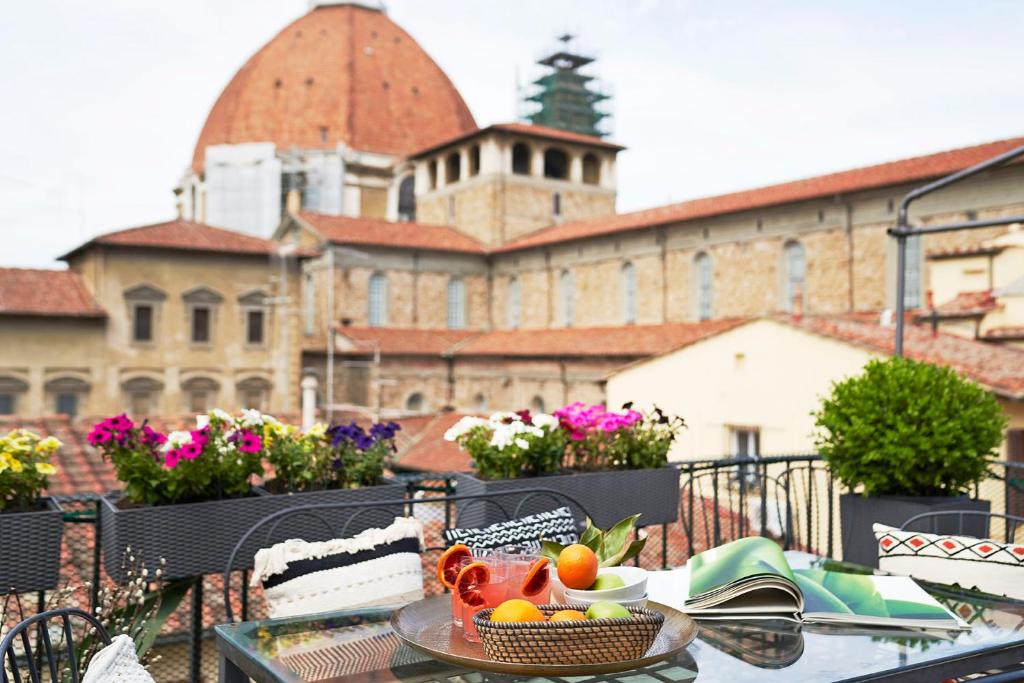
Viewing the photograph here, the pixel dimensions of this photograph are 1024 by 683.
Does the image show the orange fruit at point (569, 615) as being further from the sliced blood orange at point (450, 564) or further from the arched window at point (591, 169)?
the arched window at point (591, 169)

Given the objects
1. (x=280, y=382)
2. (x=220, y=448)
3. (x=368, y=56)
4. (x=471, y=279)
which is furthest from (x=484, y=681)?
(x=368, y=56)

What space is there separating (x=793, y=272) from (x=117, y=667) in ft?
81.5

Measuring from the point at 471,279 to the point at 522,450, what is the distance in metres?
31.0

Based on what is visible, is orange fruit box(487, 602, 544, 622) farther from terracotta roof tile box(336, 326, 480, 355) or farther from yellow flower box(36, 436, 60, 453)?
terracotta roof tile box(336, 326, 480, 355)

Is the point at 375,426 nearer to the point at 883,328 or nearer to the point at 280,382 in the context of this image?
the point at 883,328

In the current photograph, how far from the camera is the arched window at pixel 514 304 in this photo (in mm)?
34188

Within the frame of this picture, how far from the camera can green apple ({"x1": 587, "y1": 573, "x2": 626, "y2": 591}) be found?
249 cm

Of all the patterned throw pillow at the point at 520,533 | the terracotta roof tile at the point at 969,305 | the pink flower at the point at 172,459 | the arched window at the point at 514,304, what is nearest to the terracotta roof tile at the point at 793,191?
the arched window at the point at 514,304

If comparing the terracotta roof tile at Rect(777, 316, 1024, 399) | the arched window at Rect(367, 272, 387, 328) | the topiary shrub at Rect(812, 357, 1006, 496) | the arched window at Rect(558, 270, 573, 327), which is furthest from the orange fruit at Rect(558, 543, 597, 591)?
the arched window at Rect(367, 272, 387, 328)

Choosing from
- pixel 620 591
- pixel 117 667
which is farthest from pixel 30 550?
pixel 620 591

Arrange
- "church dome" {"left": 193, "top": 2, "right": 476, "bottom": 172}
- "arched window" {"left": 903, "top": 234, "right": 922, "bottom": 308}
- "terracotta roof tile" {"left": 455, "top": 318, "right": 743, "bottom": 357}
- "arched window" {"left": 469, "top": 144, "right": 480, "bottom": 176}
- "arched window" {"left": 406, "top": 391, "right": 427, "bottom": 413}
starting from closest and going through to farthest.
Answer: "arched window" {"left": 903, "top": 234, "right": 922, "bottom": 308}, "terracotta roof tile" {"left": 455, "top": 318, "right": 743, "bottom": 357}, "arched window" {"left": 406, "top": 391, "right": 427, "bottom": 413}, "arched window" {"left": 469, "top": 144, "right": 480, "bottom": 176}, "church dome" {"left": 193, "top": 2, "right": 476, "bottom": 172}

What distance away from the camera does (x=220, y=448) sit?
378 cm

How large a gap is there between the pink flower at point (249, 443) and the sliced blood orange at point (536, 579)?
1849mm

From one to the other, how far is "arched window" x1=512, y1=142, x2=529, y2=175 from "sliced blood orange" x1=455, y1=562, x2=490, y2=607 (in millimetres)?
34884
